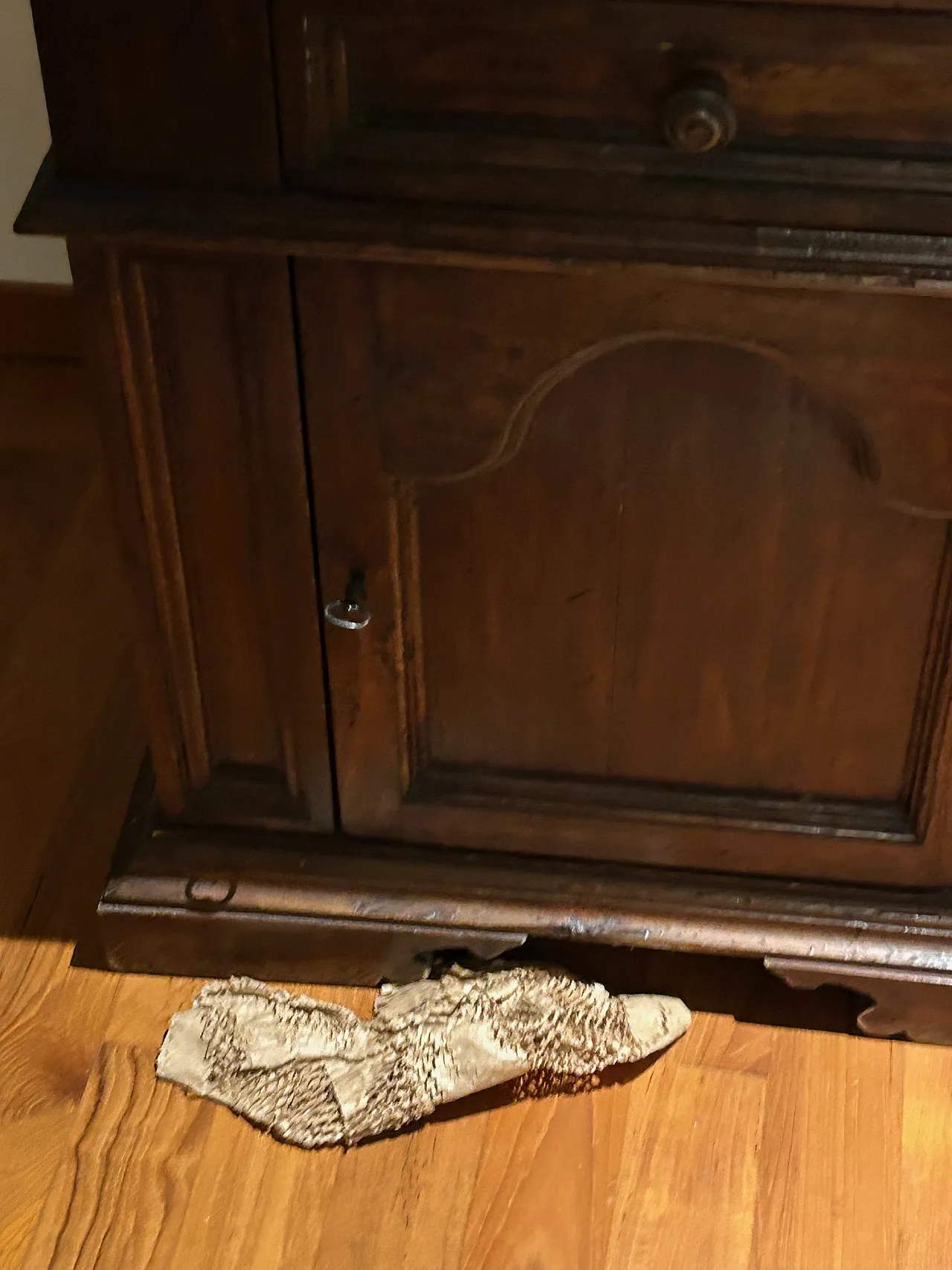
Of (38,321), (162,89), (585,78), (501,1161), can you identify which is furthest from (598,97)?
(38,321)

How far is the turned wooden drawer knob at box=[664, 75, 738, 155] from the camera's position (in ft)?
2.47

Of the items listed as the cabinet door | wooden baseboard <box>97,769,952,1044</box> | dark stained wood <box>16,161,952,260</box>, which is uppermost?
dark stained wood <box>16,161,952,260</box>

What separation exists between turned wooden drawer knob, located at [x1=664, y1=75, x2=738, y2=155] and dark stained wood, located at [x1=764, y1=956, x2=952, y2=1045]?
0.63m

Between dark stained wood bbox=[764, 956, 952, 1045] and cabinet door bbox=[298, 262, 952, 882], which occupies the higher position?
cabinet door bbox=[298, 262, 952, 882]

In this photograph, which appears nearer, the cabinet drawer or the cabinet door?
the cabinet drawer

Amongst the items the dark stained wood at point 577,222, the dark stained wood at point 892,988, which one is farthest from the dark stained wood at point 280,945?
the dark stained wood at point 577,222

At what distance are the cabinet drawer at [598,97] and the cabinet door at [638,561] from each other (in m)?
0.06

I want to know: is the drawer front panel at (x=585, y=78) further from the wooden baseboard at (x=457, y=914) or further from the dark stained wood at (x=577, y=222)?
the wooden baseboard at (x=457, y=914)

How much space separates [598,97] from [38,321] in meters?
1.16

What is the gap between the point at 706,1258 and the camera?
1029mm

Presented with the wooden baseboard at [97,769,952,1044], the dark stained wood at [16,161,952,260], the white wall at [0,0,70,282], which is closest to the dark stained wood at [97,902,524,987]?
the wooden baseboard at [97,769,952,1044]

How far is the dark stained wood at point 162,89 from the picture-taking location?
2.56 feet

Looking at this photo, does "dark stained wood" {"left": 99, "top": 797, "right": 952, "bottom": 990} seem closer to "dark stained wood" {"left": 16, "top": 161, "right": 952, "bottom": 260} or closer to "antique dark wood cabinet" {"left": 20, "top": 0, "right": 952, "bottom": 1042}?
"antique dark wood cabinet" {"left": 20, "top": 0, "right": 952, "bottom": 1042}

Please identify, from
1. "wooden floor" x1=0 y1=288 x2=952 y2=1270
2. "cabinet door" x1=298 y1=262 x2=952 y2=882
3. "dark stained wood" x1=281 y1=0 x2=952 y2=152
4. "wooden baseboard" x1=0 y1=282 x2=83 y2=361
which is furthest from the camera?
"wooden baseboard" x1=0 y1=282 x2=83 y2=361
